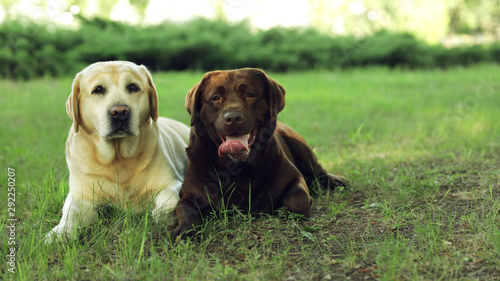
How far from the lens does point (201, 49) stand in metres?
14.0

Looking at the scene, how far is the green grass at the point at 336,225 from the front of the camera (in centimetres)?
297

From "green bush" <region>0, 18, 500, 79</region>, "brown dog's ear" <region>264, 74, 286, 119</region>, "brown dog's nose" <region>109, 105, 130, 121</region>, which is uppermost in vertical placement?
"brown dog's ear" <region>264, 74, 286, 119</region>

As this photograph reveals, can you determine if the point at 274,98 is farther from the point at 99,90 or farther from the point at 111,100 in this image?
the point at 99,90

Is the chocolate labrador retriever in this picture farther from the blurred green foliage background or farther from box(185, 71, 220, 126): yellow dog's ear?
the blurred green foliage background

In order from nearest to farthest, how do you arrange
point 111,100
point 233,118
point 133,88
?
point 233,118
point 111,100
point 133,88

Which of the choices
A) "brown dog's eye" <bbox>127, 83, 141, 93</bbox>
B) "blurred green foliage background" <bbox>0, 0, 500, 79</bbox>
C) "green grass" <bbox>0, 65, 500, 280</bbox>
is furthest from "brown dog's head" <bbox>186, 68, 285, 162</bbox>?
"blurred green foliage background" <bbox>0, 0, 500, 79</bbox>

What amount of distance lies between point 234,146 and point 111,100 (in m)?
0.95

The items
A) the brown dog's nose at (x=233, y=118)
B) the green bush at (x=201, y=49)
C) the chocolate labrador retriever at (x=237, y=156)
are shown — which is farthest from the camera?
the green bush at (x=201, y=49)

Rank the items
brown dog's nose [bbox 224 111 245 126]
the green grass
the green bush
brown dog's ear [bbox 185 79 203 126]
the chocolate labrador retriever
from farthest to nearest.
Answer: the green bush
brown dog's ear [bbox 185 79 203 126]
the chocolate labrador retriever
brown dog's nose [bbox 224 111 245 126]
the green grass

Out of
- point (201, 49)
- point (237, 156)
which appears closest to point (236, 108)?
point (237, 156)

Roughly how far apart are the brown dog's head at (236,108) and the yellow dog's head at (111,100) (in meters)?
0.40

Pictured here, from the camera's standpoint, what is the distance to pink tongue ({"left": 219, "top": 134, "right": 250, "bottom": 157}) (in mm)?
3459

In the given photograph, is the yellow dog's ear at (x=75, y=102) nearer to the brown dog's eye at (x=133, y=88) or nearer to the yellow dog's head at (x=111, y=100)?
the yellow dog's head at (x=111, y=100)

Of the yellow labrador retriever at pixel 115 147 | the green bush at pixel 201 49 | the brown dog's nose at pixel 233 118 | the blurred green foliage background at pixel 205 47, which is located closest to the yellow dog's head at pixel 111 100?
the yellow labrador retriever at pixel 115 147
